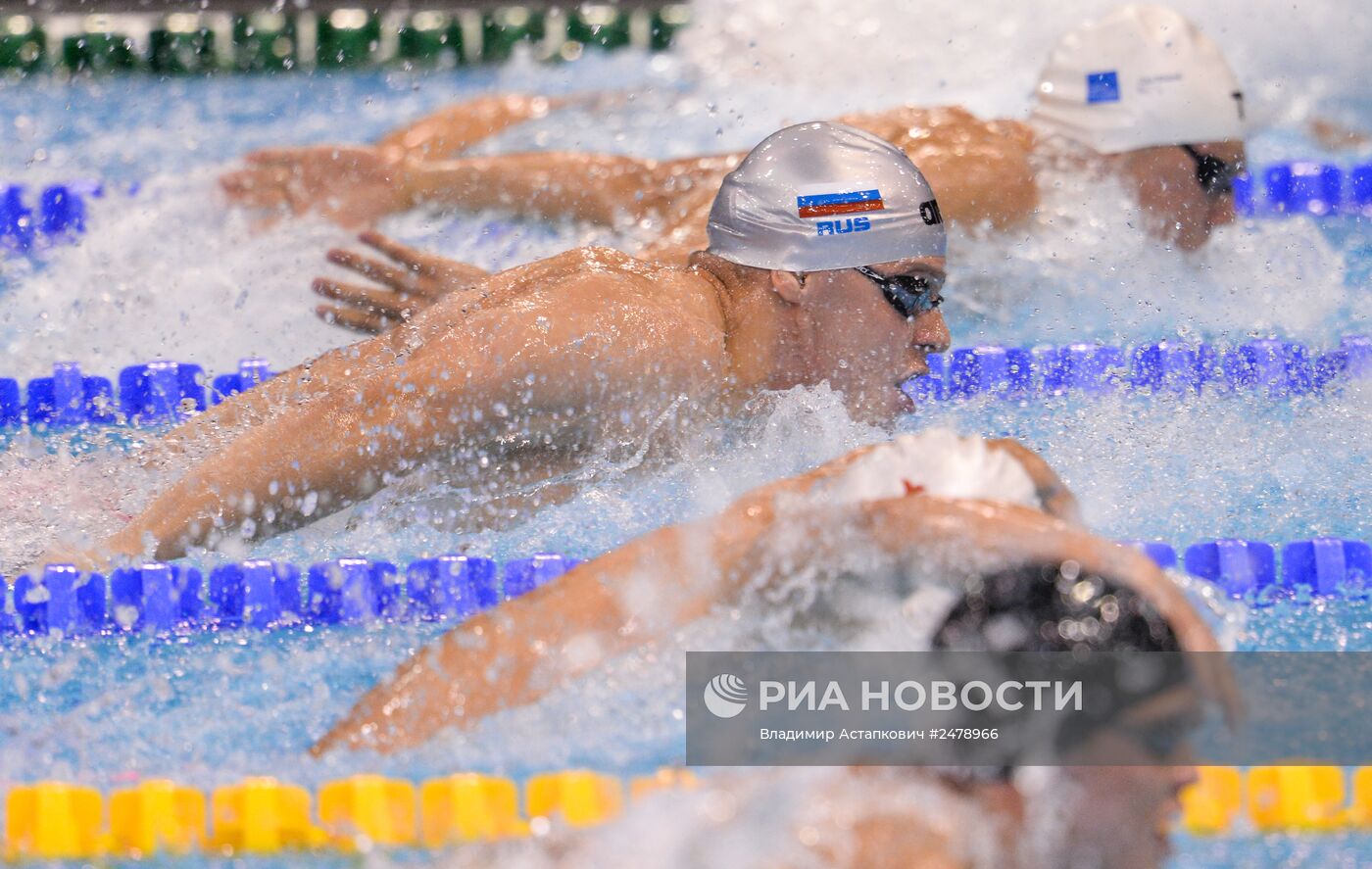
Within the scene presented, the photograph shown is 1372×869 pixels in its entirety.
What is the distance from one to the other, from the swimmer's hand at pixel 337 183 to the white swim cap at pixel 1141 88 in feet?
4.93

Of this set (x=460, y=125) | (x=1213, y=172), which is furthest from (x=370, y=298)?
(x=1213, y=172)

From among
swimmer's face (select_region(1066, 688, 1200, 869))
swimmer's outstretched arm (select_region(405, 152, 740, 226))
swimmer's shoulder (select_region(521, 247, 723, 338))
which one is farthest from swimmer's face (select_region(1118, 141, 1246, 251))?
swimmer's face (select_region(1066, 688, 1200, 869))

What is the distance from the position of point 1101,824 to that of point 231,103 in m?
4.77

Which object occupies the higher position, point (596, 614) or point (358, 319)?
point (596, 614)

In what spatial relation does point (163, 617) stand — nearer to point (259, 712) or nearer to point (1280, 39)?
point (259, 712)

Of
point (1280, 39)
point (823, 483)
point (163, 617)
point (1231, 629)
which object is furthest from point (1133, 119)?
point (1280, 39)

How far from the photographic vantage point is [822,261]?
2545 mm

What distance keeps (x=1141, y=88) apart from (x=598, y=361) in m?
1.67

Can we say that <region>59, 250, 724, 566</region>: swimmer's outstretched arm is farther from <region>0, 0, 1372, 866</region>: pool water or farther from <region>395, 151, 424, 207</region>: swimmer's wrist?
<region>395, 151, 424, 207</region>: swimmer's wrist

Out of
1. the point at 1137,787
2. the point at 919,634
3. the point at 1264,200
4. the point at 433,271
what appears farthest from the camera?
the point at 1264,200

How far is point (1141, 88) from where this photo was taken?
3449mm

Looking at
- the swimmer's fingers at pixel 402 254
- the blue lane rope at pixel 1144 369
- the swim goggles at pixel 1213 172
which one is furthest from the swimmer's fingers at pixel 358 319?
the swim goggles at pixel 1213 172

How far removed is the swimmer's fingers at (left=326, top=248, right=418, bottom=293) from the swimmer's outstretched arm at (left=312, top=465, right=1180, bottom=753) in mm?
1332

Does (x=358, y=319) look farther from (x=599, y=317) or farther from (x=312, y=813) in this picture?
(x=312, y=813)
